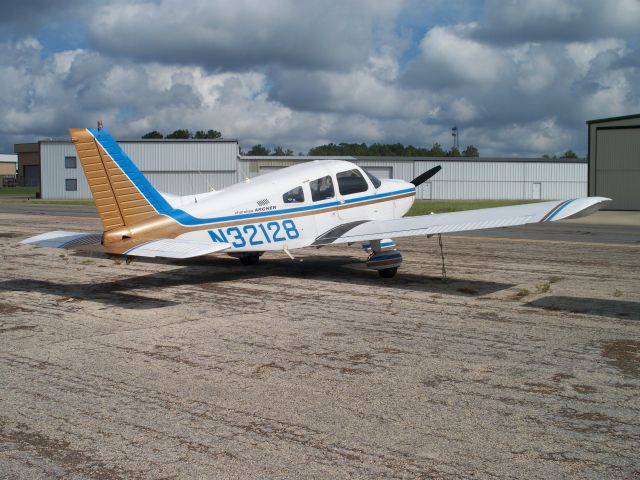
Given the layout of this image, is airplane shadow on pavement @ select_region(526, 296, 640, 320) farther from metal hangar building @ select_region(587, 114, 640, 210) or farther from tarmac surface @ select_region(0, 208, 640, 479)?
metal hangar building @ select_region(587, 114, 640, 210)

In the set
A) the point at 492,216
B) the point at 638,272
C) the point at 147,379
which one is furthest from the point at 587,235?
the point at 147,379

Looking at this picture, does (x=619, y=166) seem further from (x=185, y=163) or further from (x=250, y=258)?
(x=185, y=163)

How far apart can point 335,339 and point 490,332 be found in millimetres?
1922

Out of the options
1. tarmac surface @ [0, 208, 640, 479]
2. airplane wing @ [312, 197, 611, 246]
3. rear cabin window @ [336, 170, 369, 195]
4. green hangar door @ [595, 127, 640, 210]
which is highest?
green hangar door @ [595, 127, 640, 210]

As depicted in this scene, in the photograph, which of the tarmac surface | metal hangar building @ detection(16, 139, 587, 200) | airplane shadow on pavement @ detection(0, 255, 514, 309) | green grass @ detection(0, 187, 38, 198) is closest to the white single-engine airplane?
airplane shadow on pavement @ detection(0, 255, 514, 309)

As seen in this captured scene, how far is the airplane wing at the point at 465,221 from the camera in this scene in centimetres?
998

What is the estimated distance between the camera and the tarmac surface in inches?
169

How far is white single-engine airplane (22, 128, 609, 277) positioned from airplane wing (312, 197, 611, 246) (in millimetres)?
18

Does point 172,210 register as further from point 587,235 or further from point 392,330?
point 587,235

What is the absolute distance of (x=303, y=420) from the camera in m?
4.95

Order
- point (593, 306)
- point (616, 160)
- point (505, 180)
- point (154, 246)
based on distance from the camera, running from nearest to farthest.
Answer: point (593, 306) < point (154, 246) < point (616, 160) < point (505, 180)

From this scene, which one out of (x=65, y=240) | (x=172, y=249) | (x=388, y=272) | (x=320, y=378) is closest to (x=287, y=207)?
(x=388, y=272)

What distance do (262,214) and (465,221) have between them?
11.8ft

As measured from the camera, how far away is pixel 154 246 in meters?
9.73
